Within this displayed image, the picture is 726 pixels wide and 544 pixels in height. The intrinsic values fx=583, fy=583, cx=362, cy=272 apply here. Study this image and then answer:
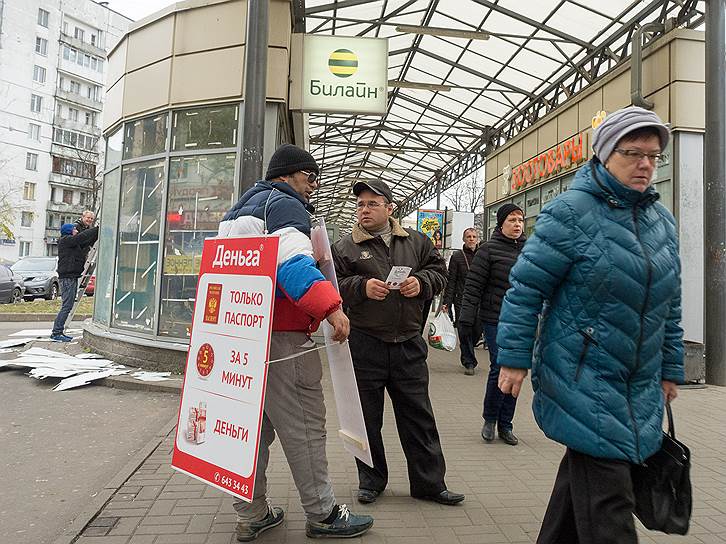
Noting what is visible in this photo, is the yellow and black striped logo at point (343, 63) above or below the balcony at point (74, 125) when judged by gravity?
below

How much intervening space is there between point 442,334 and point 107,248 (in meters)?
5.99

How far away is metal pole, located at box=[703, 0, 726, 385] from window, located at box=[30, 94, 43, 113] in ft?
192

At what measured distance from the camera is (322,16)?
1225 centimetres

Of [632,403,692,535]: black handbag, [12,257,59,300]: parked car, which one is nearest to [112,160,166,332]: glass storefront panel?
[632,403,692,535]: black handbag

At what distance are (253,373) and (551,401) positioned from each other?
1.34 metres

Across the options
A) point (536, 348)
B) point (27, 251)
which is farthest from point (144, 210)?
point (27, 251)

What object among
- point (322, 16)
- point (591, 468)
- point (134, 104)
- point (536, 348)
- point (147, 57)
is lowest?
point (591, 468)

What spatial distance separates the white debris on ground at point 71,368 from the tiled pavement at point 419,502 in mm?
2610

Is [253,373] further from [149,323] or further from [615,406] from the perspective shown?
[149,323]

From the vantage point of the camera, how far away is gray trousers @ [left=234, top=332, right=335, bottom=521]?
289 centimetres

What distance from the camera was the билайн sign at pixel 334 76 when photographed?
824cm

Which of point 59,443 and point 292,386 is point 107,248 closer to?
point 59,443

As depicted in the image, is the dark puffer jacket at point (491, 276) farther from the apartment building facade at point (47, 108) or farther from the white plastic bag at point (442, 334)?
the apartment building facade at point (47, 108)

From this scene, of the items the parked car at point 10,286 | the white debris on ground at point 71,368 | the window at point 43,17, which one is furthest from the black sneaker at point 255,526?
the window at point 43,17
